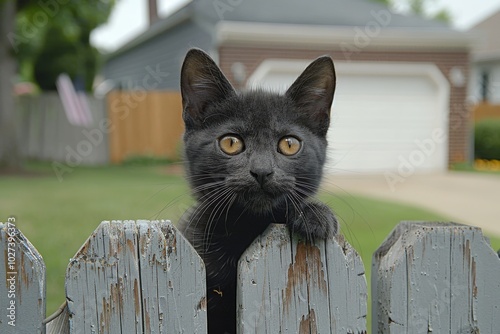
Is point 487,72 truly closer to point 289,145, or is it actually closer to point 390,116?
point 390,116

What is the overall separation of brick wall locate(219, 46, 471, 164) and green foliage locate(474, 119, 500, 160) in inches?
85.9

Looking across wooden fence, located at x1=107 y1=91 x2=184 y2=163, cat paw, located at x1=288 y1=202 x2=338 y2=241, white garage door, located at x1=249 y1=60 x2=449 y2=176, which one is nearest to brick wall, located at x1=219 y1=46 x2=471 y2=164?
white garage door, located at x1=249 y1=60 x2=449 y2=176

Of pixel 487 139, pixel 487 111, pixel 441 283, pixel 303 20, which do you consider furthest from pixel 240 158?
pixel 487 111

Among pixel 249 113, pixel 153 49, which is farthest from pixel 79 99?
pixel 249 113

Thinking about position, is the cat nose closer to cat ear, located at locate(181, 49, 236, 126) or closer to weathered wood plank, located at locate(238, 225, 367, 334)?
weathered wood plank, located at locate(238, 225, 367, 334)

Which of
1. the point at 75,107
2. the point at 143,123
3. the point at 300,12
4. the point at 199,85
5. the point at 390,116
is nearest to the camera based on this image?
the point at 199,85

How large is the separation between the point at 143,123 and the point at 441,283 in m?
14.4

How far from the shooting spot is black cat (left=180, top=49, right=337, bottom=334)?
177 centimetres

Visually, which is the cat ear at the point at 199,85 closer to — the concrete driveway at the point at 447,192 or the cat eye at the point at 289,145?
the cat eye at the point at 289,145

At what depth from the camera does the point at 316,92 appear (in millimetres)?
2023

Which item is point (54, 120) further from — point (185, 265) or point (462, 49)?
point (185, 265)

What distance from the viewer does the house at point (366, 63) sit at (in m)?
12.7

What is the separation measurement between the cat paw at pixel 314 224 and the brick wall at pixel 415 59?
10.6 meters

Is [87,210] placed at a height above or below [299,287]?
below
